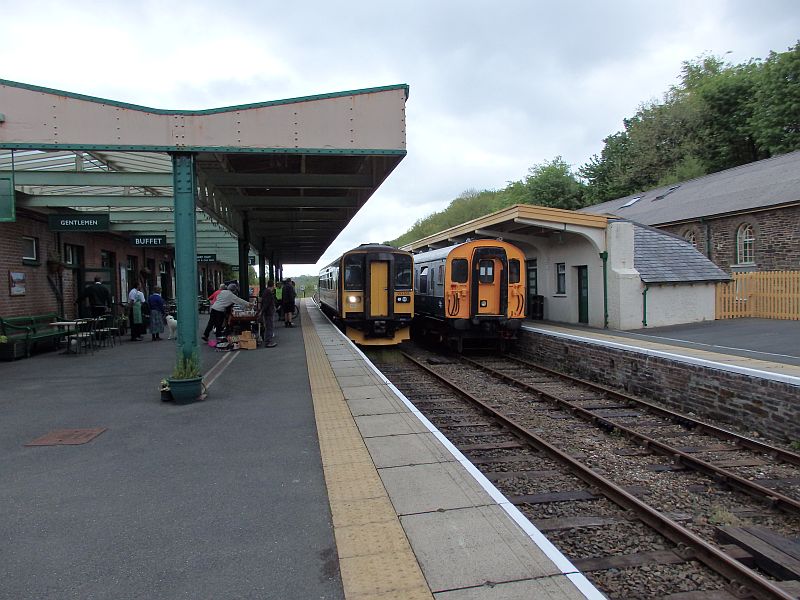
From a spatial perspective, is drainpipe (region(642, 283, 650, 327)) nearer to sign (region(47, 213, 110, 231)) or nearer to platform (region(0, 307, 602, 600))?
platform (region(0, 307, 602, 600))

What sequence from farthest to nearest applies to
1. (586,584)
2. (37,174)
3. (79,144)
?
1. (37,174)
2. (79,144)
3. (586,584)

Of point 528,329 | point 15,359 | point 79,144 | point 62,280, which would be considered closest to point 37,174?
point 79,144

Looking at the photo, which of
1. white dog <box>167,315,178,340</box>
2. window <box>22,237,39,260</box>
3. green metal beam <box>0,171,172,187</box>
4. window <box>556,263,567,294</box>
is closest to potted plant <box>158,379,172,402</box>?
green metal beam <box>0,171,172,187</box>

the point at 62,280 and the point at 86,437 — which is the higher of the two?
the point at 62,280

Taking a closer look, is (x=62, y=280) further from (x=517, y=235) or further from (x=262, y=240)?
(x=517, y=235)

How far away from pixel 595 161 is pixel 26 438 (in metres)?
48.8

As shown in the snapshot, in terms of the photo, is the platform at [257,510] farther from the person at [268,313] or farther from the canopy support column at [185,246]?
the person at [268,313]

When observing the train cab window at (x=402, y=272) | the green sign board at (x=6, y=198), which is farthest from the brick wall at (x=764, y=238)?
the green sign board at (x=6, y=198)

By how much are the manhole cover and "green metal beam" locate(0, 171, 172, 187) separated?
13.0ft

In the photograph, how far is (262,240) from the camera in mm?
23484

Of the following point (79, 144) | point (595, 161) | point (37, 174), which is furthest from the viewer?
point (595, 161)

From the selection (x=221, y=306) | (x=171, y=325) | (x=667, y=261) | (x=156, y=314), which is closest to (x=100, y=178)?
(x=221, y=306)

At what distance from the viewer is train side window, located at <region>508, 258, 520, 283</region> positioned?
15.4 metres

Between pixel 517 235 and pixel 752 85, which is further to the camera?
pixel 752 85
